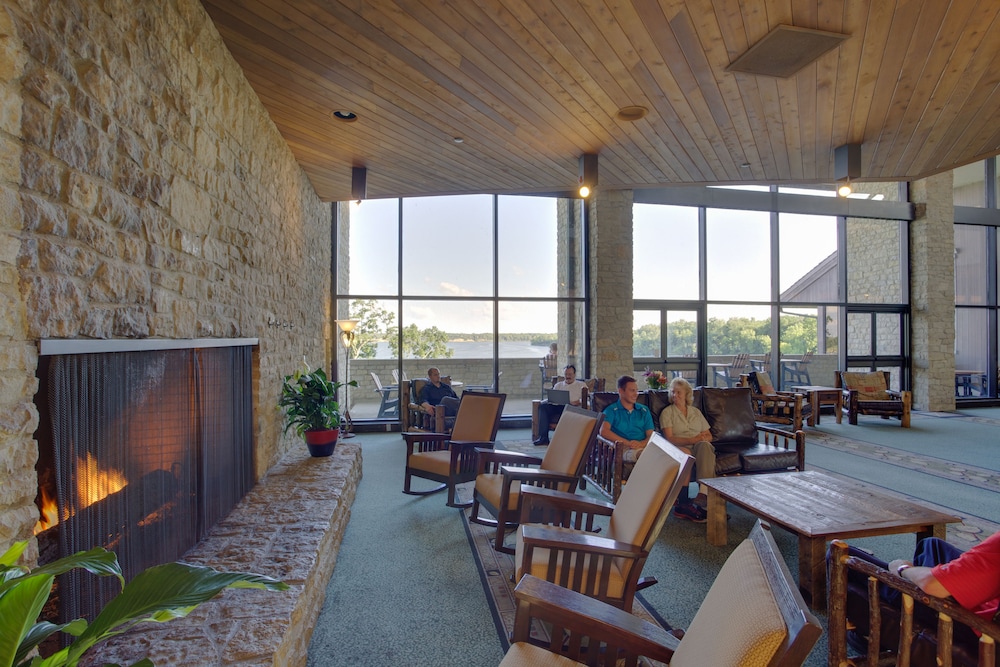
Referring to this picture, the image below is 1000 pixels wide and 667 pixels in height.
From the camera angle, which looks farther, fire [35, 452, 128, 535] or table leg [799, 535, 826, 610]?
table leg [799, 535, 826, 610]

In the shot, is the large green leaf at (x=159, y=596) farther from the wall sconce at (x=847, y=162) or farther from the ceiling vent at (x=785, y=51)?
the wall sconce at (x=847, y=162)

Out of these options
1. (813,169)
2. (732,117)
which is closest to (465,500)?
(732,117)

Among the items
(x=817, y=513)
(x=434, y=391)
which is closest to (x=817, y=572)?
(x=817, y=513)

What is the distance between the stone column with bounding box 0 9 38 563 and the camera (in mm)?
1240

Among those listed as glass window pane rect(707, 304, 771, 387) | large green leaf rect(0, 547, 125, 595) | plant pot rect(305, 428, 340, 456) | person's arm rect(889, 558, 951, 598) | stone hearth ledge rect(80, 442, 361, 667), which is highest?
glass window pane rect(707, 304, 771, 387)

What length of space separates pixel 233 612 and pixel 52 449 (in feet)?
2.82

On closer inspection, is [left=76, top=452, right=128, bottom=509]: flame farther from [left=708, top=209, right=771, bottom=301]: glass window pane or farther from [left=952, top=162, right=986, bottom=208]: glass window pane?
[left=952, top=162, right=986, bottom=208]: glass window pane

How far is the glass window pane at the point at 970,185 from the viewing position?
10.3 m

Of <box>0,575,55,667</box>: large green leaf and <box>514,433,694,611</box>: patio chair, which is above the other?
<box>0,575,55,667</box>: large green leaf

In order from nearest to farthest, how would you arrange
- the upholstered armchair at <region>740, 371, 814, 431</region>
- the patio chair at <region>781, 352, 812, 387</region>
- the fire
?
the fire
the upholstered armchair at <region>740, 371, 814, 431</region>
the patio chair at <region>781, 352, 812, 387</region>

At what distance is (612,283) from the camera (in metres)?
7.71

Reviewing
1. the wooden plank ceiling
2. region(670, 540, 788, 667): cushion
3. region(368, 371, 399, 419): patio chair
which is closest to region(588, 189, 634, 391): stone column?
the wooden plank ceiling

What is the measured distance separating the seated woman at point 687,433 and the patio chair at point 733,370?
485 centimetres

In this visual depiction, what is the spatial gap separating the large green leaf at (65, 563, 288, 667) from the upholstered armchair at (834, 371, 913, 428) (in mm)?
9199
